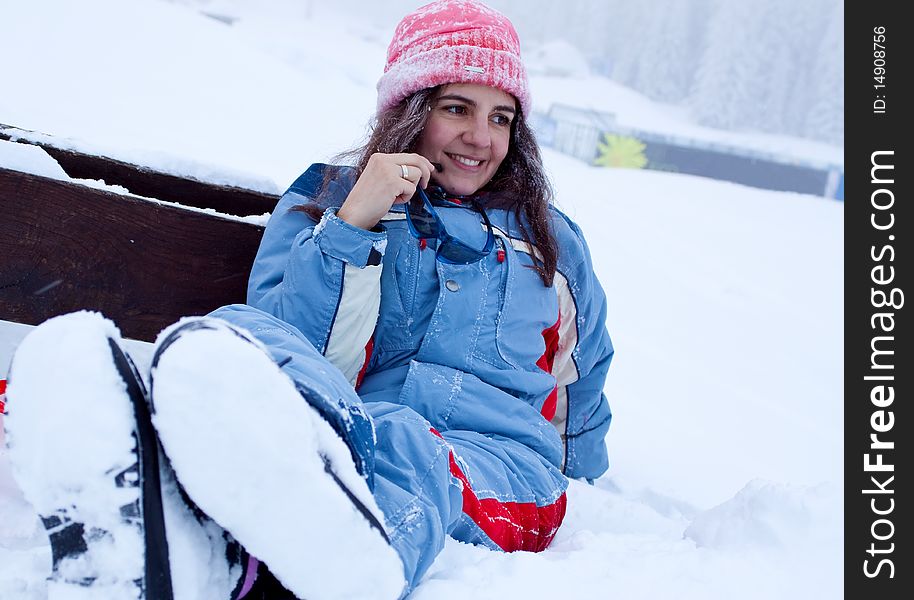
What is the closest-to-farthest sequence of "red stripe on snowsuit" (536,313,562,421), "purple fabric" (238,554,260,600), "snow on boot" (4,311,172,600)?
"snow on boot" (4,311,172,600) → "purple fabric" (238,554,260,600) → "red stripe on snowsuit" (536,313,562,421)

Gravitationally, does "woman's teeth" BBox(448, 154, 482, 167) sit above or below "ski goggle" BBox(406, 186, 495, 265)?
above

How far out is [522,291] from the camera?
57.4 inches

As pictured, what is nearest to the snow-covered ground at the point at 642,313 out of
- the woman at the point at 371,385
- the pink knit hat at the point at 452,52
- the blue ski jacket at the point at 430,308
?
the woman at the point at 371,385

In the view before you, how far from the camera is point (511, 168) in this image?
164 centimetres

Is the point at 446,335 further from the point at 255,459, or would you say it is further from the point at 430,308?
the point at 255,459

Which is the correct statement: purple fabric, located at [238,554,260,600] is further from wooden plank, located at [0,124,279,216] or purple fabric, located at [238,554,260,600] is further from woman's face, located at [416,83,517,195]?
wooden plank, located at [0,124,279,216]

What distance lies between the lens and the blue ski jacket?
1.25 metres

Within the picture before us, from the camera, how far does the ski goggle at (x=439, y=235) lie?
1367 millimetres

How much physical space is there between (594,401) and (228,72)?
22.3ft

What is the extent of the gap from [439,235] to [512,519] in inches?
21.0

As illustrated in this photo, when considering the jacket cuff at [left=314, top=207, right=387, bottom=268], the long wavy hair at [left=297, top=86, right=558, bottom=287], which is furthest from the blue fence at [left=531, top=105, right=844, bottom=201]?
the jacket cuff at [left=314, top=207, right=387, bottom=268]

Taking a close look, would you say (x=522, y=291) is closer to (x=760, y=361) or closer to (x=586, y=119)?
(x=760, y=361)

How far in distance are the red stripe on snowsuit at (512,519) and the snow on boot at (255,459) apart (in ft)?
1.08
